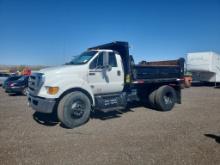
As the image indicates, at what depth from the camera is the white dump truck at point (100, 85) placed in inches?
250

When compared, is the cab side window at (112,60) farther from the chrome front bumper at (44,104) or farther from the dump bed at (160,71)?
the chrome front bumper at (44,104)

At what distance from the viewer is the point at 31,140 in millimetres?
5375

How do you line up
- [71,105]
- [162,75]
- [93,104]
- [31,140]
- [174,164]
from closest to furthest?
1. [174,164]
2. [31,140]
3. [71,105]
4. [93,104]
5. [162,75]

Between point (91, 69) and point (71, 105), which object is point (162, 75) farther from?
point (71, 105)

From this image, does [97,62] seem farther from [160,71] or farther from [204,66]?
[204,66]

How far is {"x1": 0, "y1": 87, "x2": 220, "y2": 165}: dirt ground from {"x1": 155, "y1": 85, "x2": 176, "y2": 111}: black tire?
1.01m

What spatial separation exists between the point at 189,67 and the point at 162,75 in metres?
13.6

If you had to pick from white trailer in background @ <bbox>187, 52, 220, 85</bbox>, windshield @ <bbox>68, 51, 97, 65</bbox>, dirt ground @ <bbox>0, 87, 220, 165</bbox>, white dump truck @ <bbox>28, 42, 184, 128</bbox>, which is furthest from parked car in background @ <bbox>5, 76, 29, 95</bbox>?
white trailer in background @ <bbox>187, 52, 220, 85</bbox>

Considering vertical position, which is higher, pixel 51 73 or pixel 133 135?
pixel 51 73

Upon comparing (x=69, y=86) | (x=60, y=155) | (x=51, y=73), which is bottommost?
(x=60, y=155)

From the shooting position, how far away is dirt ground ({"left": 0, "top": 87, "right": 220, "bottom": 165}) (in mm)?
4258

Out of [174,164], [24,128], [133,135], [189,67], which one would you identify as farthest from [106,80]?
[189,67]

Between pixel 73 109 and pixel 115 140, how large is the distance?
6.15 ft

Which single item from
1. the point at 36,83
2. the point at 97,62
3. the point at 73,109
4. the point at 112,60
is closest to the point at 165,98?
the point at 112,60
